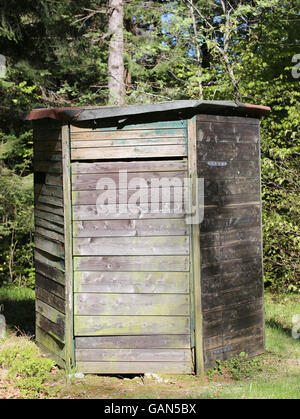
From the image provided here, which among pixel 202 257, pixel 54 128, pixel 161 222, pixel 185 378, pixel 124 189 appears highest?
pixel 54 128

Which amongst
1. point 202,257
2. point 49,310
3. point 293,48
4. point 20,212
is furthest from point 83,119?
point 293,48

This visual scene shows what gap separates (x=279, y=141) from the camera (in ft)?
32.1

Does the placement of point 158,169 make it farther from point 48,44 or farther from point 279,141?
point 48,44

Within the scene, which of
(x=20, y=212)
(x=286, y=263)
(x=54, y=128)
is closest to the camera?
(x=54, y=128)

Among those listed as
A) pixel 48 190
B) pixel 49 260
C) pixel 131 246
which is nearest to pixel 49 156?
pixel 48 190

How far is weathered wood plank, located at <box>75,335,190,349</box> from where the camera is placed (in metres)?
5.28

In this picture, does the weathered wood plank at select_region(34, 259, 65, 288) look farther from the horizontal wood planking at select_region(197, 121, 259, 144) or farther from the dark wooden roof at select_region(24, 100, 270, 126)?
the horizontal wood planking at select_region(197, 121, 259, 144)

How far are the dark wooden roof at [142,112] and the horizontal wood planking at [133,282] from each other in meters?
1.67

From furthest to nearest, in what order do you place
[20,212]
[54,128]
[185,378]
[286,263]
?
1. [20,212]
2. [286,263]
3. [54,128]
4. [185,378]

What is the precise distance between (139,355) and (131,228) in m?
1.38

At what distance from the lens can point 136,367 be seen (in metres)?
5.32

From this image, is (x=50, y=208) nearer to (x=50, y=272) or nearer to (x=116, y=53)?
(x=50, y=272)

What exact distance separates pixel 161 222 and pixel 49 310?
184 centimetres

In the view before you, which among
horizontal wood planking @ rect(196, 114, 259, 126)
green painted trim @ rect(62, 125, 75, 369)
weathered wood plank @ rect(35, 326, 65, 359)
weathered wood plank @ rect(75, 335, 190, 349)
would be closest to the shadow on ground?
weathered wood plank @ rect(35, 326, 65, 359)
